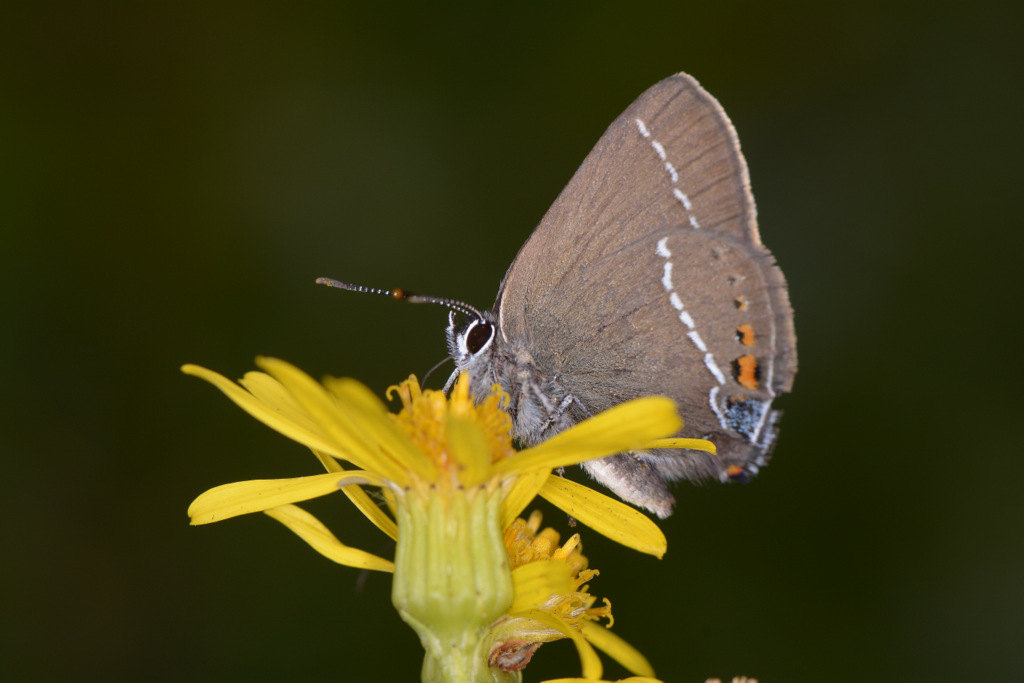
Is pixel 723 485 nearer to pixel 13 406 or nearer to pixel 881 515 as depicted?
pixel 881 515

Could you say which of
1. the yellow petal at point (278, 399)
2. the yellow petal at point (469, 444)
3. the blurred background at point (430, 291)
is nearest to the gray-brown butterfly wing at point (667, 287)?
the yellow petal at point (278, 399)

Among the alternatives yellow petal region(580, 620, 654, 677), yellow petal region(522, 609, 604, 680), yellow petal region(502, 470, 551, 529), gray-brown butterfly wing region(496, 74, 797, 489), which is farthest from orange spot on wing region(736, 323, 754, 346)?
yellow petal region(522, 609, 604, 680)

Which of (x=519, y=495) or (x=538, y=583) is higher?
(x=519, y=495)

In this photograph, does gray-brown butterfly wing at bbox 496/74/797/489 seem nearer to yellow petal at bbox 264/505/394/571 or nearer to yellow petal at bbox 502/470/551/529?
yellow petal at bbox 502/470/551/529

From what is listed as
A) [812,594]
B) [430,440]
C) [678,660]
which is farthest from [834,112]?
[430,440]

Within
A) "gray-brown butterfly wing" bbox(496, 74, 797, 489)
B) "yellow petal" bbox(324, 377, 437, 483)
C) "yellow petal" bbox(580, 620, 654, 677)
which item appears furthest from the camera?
"gray-brown butterfly wing" bbox(496, 74, 797, 489)

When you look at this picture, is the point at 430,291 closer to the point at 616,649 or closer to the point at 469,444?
the point at 616,649

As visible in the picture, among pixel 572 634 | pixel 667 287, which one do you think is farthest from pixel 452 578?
pixel 667 287
